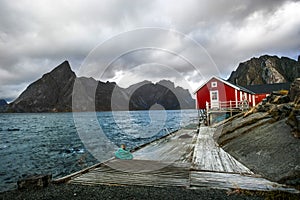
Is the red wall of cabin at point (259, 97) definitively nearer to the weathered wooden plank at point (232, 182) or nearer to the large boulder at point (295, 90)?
the large boulder at point (295, 90)

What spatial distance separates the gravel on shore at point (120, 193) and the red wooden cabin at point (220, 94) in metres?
22.0

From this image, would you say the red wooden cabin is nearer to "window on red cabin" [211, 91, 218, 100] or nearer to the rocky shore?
"window on red cabin" [211, 91, 218, 100]

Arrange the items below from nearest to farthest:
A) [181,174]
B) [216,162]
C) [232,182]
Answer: [232,182] → [181,174] → [216,162]

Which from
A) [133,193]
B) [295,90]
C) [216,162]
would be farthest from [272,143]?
[133,193]

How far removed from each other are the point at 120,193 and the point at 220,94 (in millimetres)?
25700


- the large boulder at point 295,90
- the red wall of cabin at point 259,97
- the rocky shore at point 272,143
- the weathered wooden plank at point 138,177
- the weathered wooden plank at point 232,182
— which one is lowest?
the weathered wooden plank at point 138,177

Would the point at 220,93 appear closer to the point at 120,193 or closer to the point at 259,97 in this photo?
the point at 259,97

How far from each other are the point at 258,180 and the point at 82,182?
6.33 meters

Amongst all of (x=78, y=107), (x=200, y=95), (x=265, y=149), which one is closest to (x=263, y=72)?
(x=78, y=107)

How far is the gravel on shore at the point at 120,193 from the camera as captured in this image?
578cm

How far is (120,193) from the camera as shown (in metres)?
6.08

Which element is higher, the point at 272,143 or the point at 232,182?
the point at 272,143

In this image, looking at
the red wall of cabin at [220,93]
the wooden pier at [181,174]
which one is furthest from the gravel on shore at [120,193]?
the red wall of cabin at [220,93]

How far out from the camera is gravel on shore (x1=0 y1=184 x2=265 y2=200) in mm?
5781
